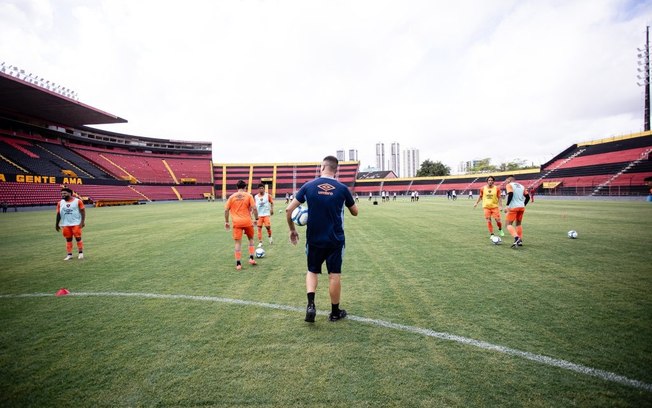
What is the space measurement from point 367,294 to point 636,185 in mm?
48655

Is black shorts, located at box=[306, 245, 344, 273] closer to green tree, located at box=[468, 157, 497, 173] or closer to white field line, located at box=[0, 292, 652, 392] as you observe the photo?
white field line, located at box=[0, 292, 652, 392]

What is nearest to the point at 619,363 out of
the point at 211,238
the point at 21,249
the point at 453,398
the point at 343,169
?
the point at 453,398

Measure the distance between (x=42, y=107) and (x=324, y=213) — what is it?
2180 inches

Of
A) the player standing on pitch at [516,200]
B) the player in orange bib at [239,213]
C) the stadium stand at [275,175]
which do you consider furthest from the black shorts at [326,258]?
the stadium stand at [275,175]

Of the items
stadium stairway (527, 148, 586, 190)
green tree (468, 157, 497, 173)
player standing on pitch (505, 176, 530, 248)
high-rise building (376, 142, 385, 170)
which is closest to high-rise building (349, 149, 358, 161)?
high-rise building (376, 142, 385, 170)

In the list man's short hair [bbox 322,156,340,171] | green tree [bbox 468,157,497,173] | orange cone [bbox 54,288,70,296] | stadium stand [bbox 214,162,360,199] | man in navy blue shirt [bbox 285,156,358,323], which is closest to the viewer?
man in navy blue shirt [bbox 285,156,358,323]

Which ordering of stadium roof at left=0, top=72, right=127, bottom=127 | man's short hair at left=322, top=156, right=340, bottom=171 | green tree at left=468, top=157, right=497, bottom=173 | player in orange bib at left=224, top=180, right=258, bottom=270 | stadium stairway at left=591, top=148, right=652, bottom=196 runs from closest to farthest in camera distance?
man's short hair at left=322, top=156, right=340, bottom=171 < player in orange bib at left=224, top=180, right=258, bottom=270 < stadium roof at left=0, top=72, right=127, bottom=127 < stadium stairway at left=591, top=148, right=652, bottom=196 < green tree at left=468, top=157, right=497, bottom=173

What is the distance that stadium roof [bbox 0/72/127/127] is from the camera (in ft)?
110

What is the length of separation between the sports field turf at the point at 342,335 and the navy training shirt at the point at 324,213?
44.2 inches

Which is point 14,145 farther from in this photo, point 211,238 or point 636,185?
point 636,185

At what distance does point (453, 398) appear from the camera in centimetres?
246

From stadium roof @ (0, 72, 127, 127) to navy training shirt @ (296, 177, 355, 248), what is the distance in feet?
143

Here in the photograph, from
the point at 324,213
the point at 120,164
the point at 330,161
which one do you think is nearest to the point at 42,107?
the point at 120,164

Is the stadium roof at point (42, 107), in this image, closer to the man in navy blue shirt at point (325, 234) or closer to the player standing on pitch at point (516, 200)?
the man in navy blue shirt at point (325, 234)
